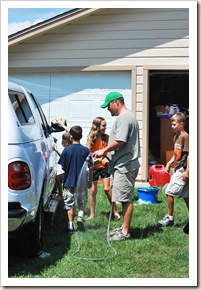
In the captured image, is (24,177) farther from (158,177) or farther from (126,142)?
(158,177)

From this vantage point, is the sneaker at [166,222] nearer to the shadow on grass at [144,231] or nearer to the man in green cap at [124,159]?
the shadow on grass at [144,231]

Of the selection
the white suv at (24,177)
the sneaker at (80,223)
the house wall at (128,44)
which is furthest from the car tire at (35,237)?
the house wall at (128,44)

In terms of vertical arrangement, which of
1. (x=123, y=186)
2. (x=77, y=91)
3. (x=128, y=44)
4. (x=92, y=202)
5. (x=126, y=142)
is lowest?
(x=92, y=202)

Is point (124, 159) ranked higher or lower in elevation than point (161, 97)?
lower

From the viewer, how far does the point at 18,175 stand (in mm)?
4680

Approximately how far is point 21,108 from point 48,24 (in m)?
5.90

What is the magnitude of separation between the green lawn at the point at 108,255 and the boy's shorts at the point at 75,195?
0.17 metres

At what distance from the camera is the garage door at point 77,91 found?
11.3 metres

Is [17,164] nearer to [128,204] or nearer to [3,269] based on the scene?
[3,269]

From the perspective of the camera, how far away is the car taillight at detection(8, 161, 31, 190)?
465 centimetres

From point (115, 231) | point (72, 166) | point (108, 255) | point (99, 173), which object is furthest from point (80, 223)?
point (99, 173)

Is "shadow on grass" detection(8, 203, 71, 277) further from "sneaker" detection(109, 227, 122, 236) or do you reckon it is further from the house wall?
the house wall

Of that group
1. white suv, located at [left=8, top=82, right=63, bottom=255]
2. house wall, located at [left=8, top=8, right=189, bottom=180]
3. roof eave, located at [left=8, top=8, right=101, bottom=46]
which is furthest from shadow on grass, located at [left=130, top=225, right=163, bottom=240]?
roof eave, located at [left=8, top=8, right=101, bottom=46]

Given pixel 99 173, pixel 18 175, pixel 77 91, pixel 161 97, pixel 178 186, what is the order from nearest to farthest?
1. pixel 18 175
2. pixel 178 186
3. pixel 99 173
4. pixel 77 91
5. pixel 161 97
